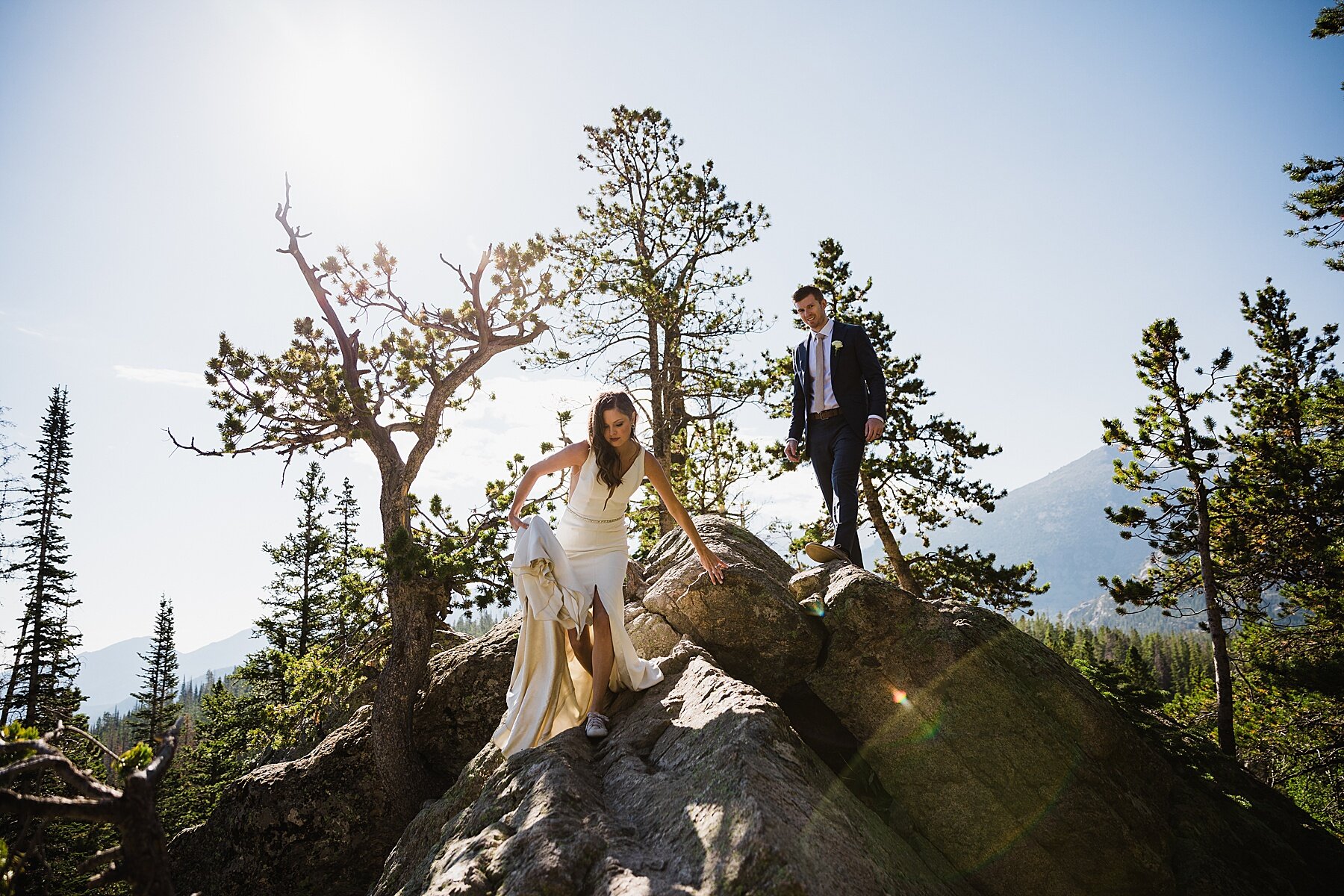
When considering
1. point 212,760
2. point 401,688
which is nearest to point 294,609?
point 212,760

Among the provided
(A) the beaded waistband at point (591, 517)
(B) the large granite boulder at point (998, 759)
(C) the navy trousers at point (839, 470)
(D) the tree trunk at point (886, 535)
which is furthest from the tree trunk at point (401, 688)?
(D) the tree trunk at point (886, 535)

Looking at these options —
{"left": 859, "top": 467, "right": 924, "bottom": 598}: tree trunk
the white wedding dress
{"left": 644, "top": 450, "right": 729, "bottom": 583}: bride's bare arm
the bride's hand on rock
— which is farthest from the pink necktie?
{"left": 859, "top": 467, "right": 924, "bottom": 598}: tree trunk

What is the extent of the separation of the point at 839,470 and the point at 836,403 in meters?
0.80

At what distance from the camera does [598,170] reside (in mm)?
16031

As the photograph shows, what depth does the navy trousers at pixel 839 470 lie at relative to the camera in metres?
7.20

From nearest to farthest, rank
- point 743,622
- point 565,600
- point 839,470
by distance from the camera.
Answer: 1. point 565,600
2. point 743,622
3. point 839,470

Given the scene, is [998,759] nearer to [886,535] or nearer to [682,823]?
[682,823]

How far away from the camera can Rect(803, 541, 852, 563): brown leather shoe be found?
292 inches

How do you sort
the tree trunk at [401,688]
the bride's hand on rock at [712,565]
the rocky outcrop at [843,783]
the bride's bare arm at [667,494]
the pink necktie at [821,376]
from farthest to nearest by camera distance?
the tree trunk at [401,688] → the pink necktie at [821,376] → the bride's hand on rock at [712,565] → the bride's bare arm at [667,494] → the rocky outcrop at [843,783]

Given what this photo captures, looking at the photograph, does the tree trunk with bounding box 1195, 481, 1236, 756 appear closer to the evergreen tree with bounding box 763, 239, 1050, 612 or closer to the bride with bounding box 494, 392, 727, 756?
the evergreen tree with bounding box 763, 239, 1050, 612

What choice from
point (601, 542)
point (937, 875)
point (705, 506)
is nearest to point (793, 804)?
point (937, 875)

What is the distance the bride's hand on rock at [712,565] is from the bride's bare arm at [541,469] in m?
1.45

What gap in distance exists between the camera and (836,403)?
746cm

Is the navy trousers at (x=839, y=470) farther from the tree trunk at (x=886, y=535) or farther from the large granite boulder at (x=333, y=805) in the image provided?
the tree trunk at (x=886, y=535)
